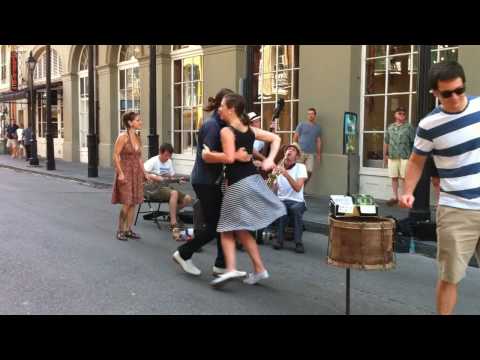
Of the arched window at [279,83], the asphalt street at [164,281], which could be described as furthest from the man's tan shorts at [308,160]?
the asphalt street at [164,281]

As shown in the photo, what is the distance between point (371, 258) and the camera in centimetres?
402

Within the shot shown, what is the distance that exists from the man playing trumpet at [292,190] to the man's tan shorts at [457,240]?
3.42m

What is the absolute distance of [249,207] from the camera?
5.10 meters

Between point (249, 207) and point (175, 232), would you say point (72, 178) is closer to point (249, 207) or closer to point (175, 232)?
point (175, 232)

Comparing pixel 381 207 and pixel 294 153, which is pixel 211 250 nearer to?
pixel 294 153

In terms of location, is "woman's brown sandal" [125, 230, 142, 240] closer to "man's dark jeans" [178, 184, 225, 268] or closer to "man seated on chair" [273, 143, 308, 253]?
"man seated on chair" [273, 143, 308, 253]

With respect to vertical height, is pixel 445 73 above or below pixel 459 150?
above

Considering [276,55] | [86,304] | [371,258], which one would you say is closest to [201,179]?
[86,304]

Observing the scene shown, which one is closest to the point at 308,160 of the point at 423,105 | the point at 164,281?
the point at 423,105

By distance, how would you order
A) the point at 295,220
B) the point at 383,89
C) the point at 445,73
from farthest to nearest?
the point at 383,89 < the point at 295,220 < the point at 445,73

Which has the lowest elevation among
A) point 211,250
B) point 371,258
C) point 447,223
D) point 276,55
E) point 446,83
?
point 211,250

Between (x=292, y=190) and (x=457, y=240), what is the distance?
3860 mm

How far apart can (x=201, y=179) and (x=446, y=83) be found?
2531 mm

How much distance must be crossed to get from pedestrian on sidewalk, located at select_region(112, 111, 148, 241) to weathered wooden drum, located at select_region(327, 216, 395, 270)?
404cm
